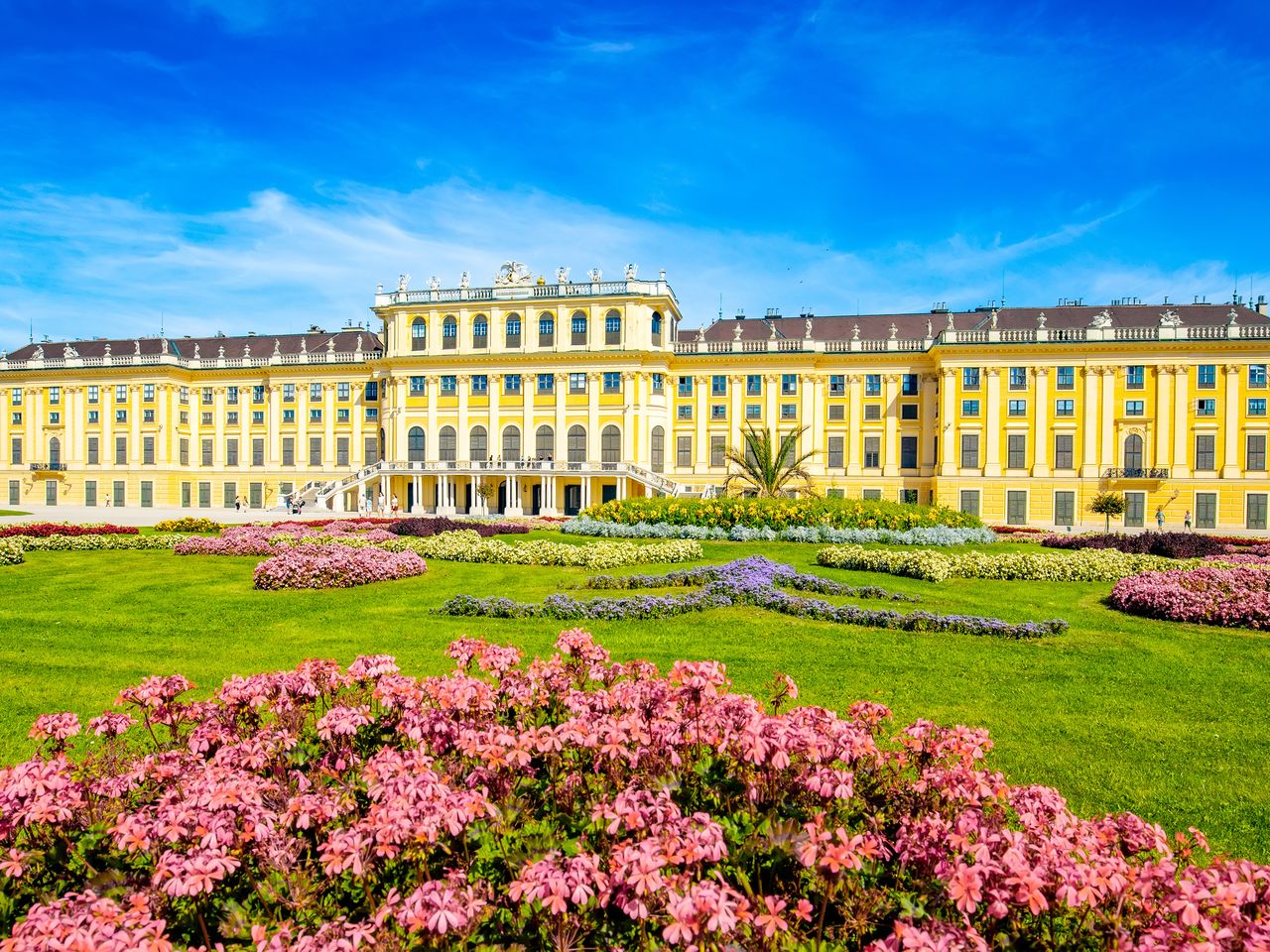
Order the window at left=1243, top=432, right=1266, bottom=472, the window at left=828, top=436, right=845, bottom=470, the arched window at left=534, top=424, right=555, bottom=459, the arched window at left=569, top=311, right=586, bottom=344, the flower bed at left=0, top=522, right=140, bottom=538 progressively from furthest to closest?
1. the arched window at left=534, top=424, right=555, bottom=459
2. the arched window at left=569, top=311, right=586, bottom=344
3. the window at left=828, top=436, right=845, bottom=470
4. the window at left=1243, top=432, right=1266, bottom=472
5. the flower bed at left=0, top=522, right=140, bottom=538

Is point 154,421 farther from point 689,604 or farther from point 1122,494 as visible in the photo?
point 1122,494

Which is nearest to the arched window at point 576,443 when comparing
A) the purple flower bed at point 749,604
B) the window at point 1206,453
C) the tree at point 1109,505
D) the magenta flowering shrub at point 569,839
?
the tree at point 1109,505

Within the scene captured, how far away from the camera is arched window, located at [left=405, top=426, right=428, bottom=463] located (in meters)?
54.1

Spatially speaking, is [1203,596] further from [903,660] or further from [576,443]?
[576,443]

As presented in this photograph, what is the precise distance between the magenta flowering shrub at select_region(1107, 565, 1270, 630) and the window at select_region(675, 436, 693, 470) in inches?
1499

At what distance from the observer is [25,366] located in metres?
60.9

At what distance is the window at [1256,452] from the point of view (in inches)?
1724

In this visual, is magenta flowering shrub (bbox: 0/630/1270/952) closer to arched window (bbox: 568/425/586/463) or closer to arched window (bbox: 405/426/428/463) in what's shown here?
arched window (bbox: 568/425/586/463)

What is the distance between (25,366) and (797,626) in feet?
232

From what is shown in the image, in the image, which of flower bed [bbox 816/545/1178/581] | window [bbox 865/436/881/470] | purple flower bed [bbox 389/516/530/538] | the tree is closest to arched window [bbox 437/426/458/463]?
purple flower bed [bbox 389/516/530/538]

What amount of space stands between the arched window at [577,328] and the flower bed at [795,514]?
2364cm

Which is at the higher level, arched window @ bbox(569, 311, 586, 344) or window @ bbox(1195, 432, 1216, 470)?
arched window @ bbox(569, 311, 586, 344)

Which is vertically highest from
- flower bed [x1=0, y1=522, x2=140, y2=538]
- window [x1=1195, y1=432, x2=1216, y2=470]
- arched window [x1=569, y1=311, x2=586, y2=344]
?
arched window [x1=569, y1=311, x2=586, y2=344]

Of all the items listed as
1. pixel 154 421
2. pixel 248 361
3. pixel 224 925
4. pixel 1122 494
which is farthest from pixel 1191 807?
pixel 154 421
